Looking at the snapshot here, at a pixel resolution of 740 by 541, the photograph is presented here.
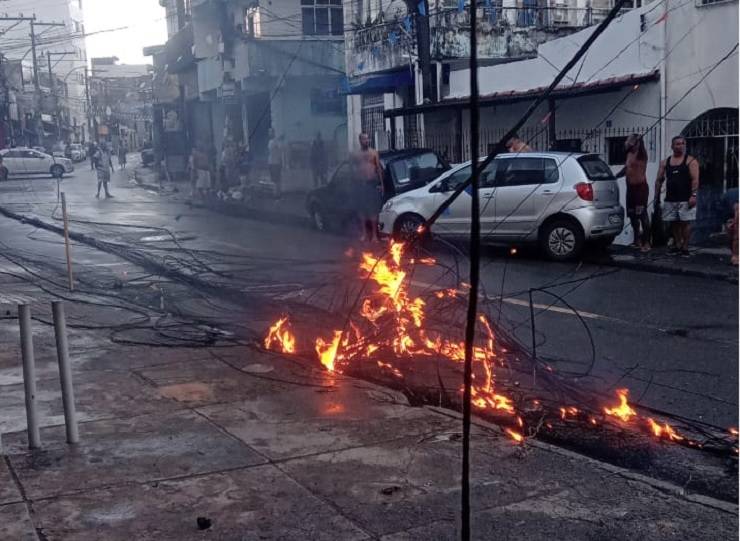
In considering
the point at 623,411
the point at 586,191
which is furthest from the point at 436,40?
the point at 623,411

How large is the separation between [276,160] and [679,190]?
46.9 ft

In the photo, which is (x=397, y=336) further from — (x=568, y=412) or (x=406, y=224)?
(x=406, y=224)

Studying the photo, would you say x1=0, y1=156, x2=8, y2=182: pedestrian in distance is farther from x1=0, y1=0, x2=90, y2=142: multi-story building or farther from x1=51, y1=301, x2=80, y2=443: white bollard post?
x1=51, y1=301, x2=80, y2=443: white bollard post

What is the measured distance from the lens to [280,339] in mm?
8133

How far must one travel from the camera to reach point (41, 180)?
42.5 metres

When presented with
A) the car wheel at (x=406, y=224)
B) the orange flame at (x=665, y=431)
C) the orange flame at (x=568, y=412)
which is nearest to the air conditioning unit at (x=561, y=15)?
the car wheel at (x=406, y=224)

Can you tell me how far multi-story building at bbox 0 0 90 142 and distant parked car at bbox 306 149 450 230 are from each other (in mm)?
54318

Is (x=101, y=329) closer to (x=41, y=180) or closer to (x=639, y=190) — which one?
(x=639, y=190)

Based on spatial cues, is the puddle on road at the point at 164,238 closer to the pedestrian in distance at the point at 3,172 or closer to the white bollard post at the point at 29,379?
the white bollard post at the point at 29,379

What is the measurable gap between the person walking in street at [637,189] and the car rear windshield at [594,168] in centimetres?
20

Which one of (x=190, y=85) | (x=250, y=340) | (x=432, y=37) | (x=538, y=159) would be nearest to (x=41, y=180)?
(x=190, y=85)

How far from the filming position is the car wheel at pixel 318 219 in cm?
1778

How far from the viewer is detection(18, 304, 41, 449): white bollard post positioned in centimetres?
532

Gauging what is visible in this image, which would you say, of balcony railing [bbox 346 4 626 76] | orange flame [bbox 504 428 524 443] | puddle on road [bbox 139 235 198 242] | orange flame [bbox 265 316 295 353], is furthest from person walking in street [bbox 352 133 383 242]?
orange flame [bbox 504 428 524 443]
